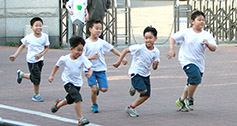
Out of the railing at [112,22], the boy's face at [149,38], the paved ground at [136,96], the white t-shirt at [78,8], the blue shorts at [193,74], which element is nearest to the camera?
the paved ground at [136,96]

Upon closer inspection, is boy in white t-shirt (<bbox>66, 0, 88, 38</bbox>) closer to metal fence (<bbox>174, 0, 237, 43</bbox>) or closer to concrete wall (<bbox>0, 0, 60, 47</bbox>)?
concrete wall (<bbox>0, 0, 60, 47</bbox>)

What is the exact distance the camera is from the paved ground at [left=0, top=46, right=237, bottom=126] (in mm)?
6582

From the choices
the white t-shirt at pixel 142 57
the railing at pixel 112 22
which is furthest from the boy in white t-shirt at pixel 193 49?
the railing at pixel 112 22

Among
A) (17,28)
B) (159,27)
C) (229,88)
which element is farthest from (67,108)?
(159,27)

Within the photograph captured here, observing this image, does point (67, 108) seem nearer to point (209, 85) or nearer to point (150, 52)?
point (150, 52)

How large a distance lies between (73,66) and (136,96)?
237 cm

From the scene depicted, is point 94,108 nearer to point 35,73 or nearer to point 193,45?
point 35,73

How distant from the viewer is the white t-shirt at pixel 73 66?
6340 millimetres

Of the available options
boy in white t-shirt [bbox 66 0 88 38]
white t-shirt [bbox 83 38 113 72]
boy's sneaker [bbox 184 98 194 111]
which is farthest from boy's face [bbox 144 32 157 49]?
boy in white t-shirt [bbox 66 0 88 38]

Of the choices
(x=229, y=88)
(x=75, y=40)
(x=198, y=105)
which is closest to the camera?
(x=75, y=40)

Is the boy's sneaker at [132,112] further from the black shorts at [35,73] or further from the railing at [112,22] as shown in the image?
the railing at [112,22]

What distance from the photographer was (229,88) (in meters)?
9.16

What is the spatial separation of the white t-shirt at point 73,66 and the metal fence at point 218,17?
10.9 meters

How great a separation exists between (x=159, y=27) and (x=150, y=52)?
625 inches
